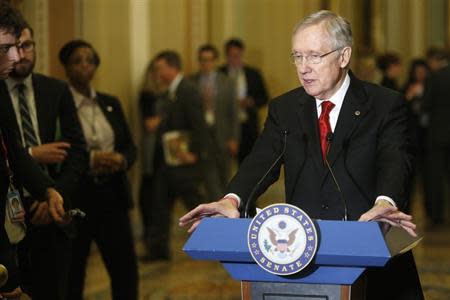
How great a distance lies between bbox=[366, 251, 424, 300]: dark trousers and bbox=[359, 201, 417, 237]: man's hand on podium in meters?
0.59

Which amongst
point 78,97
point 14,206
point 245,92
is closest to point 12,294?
point 14,206

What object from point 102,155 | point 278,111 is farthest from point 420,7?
point 278,111

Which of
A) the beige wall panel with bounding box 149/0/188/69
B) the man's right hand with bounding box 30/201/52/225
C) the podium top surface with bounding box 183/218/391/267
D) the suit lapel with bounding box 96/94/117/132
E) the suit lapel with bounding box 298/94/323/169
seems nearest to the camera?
the podium top surface with bounding box 183/218/391/267

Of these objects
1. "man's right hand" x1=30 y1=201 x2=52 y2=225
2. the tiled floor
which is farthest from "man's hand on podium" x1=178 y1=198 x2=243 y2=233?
the tiled floor

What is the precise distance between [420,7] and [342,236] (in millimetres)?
20391

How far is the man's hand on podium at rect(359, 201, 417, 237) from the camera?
401 cm

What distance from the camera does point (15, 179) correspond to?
5203mm

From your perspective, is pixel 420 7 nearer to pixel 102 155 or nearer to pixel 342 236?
pixel 102 155

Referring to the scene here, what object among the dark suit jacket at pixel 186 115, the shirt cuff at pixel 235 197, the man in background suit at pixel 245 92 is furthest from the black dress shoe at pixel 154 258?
the shirt cuff at pixel 235 197

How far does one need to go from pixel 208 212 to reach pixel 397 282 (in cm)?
85

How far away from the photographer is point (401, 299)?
4613 mm

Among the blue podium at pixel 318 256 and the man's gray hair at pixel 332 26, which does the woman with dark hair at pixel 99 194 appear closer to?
the man's gray hair at pixel 332 26

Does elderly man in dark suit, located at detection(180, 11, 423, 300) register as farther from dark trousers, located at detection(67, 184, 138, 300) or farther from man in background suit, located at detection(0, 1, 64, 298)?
dark trousers, located at detection(67, 184, 138, 300)

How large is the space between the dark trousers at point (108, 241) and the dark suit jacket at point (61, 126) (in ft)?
1.82
